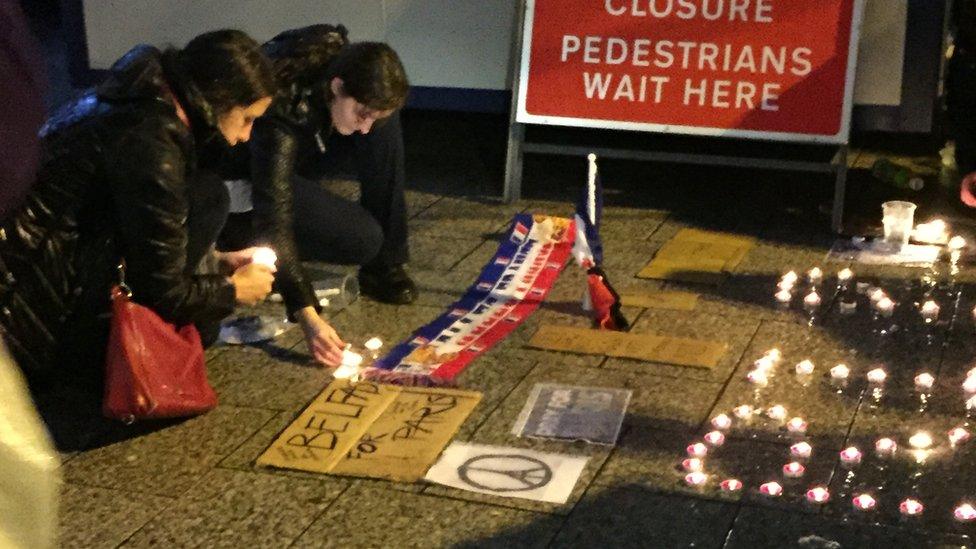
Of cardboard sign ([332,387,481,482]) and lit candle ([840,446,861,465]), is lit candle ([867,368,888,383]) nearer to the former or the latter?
lit candle ([840,446,861,465])

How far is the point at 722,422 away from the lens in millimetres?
4246

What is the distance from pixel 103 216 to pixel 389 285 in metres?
1.52

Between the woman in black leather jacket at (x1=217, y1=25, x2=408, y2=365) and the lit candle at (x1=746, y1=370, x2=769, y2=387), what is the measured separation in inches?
54.2

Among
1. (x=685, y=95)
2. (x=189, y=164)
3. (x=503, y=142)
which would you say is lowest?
(x=503, y=142)

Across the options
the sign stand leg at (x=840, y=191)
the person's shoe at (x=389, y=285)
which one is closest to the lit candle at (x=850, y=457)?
the person's shoe at (x=389, y=285)

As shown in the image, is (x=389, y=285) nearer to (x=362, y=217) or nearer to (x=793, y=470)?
(x=362, y=217)

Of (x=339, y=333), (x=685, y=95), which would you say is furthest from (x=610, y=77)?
(x=339, y=333)

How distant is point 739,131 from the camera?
21.4 feet

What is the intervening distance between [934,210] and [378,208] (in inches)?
104

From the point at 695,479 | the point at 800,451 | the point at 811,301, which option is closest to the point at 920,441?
the point at 800,451

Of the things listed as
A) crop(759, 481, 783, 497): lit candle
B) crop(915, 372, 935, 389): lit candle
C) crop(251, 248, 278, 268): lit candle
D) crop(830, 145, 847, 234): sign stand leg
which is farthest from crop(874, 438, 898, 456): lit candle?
crop(830, 145, 847, 234): sign stand leg

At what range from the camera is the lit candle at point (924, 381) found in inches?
179

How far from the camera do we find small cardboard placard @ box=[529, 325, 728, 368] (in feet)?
15.8

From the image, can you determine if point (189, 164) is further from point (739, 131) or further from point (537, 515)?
point (739, 131)
